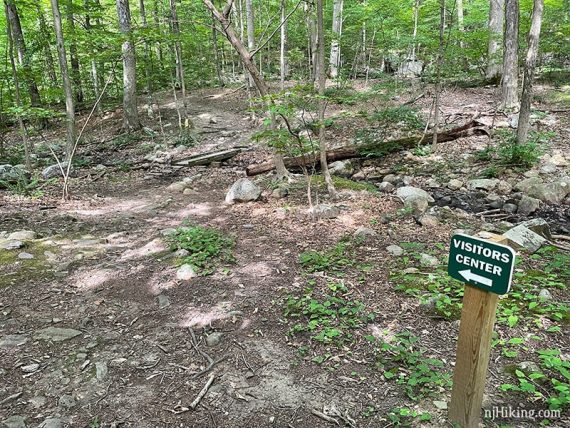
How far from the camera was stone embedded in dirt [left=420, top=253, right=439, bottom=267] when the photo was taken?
14.0ft

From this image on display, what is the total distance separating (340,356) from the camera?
2.98m

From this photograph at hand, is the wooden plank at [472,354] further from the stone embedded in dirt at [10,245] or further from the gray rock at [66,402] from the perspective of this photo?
the stone embedded in dirt at [10,245]

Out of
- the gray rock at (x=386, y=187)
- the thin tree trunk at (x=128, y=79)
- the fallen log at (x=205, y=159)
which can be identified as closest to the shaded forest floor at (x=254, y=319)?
the gray rock at (x=386, y=187)

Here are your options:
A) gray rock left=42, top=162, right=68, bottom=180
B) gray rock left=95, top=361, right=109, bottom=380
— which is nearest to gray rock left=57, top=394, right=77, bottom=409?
gray rock left=95, top=361, right=109, bottom=380

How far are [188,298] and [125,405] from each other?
4.58ft

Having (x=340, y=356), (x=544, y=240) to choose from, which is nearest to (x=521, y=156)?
(x=544, y=240)

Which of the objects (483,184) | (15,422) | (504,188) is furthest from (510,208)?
(15,422)

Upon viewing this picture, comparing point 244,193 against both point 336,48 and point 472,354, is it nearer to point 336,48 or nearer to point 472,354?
point 472,354

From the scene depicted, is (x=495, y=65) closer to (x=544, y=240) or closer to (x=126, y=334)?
(x=544, y=240)

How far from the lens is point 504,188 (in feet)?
23.4

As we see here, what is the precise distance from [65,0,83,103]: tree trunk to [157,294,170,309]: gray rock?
341 inches

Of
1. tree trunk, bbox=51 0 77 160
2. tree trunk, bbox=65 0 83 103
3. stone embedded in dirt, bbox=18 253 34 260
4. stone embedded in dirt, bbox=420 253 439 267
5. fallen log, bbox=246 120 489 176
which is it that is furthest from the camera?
tree trunk, bbox=65 0 83 103

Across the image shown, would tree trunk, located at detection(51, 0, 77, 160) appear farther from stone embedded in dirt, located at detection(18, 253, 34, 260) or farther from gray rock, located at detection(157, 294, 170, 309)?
gray rock, located at detection(157, 294, 170, 309)

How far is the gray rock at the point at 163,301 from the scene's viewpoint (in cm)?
381
